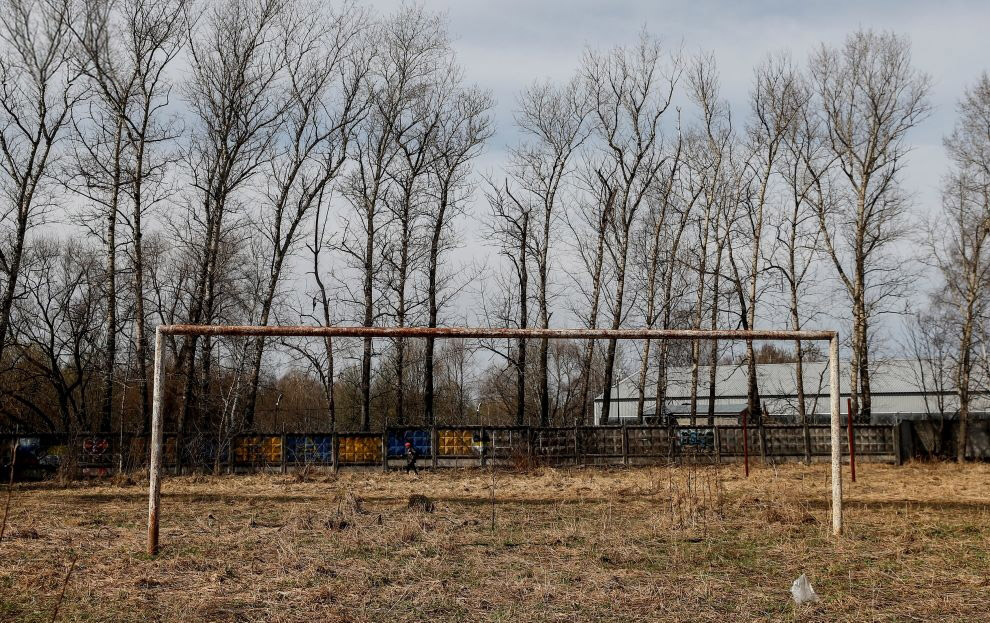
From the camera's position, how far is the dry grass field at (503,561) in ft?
19.9

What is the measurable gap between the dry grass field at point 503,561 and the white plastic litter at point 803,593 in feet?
0.44

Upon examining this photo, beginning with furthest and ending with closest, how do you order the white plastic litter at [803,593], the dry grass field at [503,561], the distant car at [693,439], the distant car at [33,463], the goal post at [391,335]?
the distant car at [693,439]
the distant car at [33,463]
the goal post at [391,335]
the white plastic litter at [803,593]
the dry grass field at [503,561]

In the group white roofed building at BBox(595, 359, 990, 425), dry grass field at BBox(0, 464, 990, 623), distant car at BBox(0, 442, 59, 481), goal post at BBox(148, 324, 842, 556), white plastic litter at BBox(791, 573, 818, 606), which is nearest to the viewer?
dry grass field at BBox(0, 464, 990, 623)

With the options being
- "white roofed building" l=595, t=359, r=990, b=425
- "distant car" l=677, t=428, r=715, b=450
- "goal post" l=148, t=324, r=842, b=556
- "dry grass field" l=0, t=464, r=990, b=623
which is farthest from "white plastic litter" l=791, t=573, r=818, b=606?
"white roofed building" l=595, t=359, r=990, b=425

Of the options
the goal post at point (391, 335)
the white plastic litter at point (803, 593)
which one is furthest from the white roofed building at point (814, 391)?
the white plastic litter at point (803, 593)

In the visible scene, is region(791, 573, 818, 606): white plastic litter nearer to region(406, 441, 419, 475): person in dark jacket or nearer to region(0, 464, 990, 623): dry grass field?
region(0, 464, 990, 623): dry grass field

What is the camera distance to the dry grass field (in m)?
6.06

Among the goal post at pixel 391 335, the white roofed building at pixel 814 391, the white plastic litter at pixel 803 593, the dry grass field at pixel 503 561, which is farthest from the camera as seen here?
the white roofed building at pixel 814 391

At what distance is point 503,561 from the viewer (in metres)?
7.88

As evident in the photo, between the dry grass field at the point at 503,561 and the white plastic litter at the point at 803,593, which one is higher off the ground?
the white plastic litter at the point at 803,593

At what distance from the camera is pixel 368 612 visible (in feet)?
19.6

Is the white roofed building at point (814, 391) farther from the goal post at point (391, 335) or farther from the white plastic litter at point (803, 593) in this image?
the white plastic litter at point (803, 593)

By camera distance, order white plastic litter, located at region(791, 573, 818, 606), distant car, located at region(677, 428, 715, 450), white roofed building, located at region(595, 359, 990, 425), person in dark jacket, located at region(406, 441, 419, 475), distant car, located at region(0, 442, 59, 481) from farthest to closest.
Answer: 1. white roofed building, located at region(595, 359, 990, 425)
2. distant car, located at region(677, 428, 715, 450)
3. person in dark jacket, located at region(406, 441, 419, 475)
4. distant car, located at region(0, 442, 59, 481)
5. white plastic litter, located at region(791, 573, 818, 606)

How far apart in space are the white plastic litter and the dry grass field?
135mm
